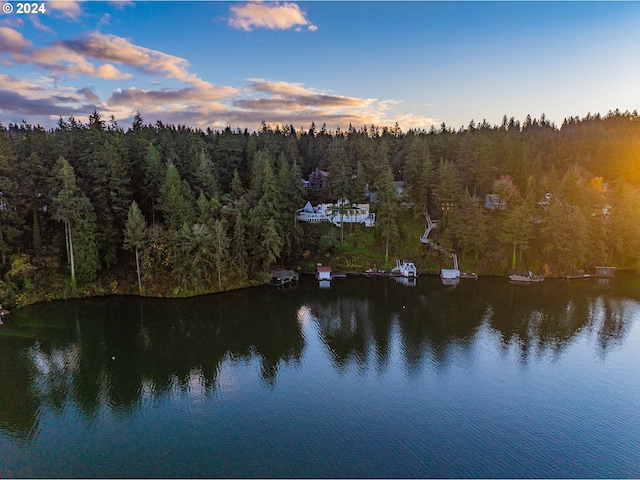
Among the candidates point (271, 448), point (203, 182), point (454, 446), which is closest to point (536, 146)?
point (203, 182)

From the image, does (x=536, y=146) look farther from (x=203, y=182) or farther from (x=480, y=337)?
(x=203, y=182)

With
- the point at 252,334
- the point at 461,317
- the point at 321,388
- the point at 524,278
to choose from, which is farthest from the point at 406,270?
the point at 321,388

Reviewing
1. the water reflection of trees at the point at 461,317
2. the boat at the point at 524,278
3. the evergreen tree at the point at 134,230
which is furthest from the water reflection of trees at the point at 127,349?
the boat at the point at 524,278

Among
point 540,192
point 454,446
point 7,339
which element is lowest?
point 454,446

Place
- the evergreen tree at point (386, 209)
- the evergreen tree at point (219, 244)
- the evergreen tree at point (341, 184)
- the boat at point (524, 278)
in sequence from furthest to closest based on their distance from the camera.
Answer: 1. the evergreen tree at point (341, 184)
2. the evergreen tree at point (386, 209)
3. the boat at point (524, 278)
4. the evergreen tree at point (219, 244)

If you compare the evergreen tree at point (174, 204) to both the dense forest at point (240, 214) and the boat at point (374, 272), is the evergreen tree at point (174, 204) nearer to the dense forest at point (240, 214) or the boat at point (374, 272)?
the dense forest at point (240, 214)

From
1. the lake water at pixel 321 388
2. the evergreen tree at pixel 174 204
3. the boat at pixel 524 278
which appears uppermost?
the evergreen tree at pixel 174 204

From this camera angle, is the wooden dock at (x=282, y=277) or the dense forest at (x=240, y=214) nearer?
the dense forest at (x=240, y=214)
